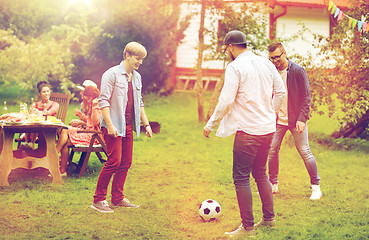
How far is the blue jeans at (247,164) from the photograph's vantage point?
14.4 feet

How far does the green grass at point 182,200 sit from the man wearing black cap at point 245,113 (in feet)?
2.13

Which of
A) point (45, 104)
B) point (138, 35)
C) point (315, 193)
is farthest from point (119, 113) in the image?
point (138, 35)

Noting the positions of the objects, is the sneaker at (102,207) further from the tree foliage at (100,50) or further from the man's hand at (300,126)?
the tree foliage at (100,50)

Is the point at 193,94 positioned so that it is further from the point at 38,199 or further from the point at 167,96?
the point at 38,199

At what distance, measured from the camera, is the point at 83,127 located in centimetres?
743

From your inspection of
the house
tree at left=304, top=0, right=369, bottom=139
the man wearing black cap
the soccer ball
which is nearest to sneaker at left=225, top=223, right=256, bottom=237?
the man wearing black cap

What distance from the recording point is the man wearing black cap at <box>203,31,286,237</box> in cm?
436

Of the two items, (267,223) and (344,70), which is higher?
(344,70)

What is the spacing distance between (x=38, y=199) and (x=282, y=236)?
119 inches

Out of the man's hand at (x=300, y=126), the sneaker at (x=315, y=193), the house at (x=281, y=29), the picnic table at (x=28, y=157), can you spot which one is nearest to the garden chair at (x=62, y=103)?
the picnic table at (x=28, y=157)

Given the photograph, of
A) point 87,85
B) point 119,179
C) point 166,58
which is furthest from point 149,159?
point 166,58

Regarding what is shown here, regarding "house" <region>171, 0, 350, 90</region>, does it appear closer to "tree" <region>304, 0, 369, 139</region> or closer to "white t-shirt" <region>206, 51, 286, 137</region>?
"tree" <region>304, 0, 369, 139</region>

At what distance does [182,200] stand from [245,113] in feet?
6.77

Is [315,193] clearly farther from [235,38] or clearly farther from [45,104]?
[45,104]
